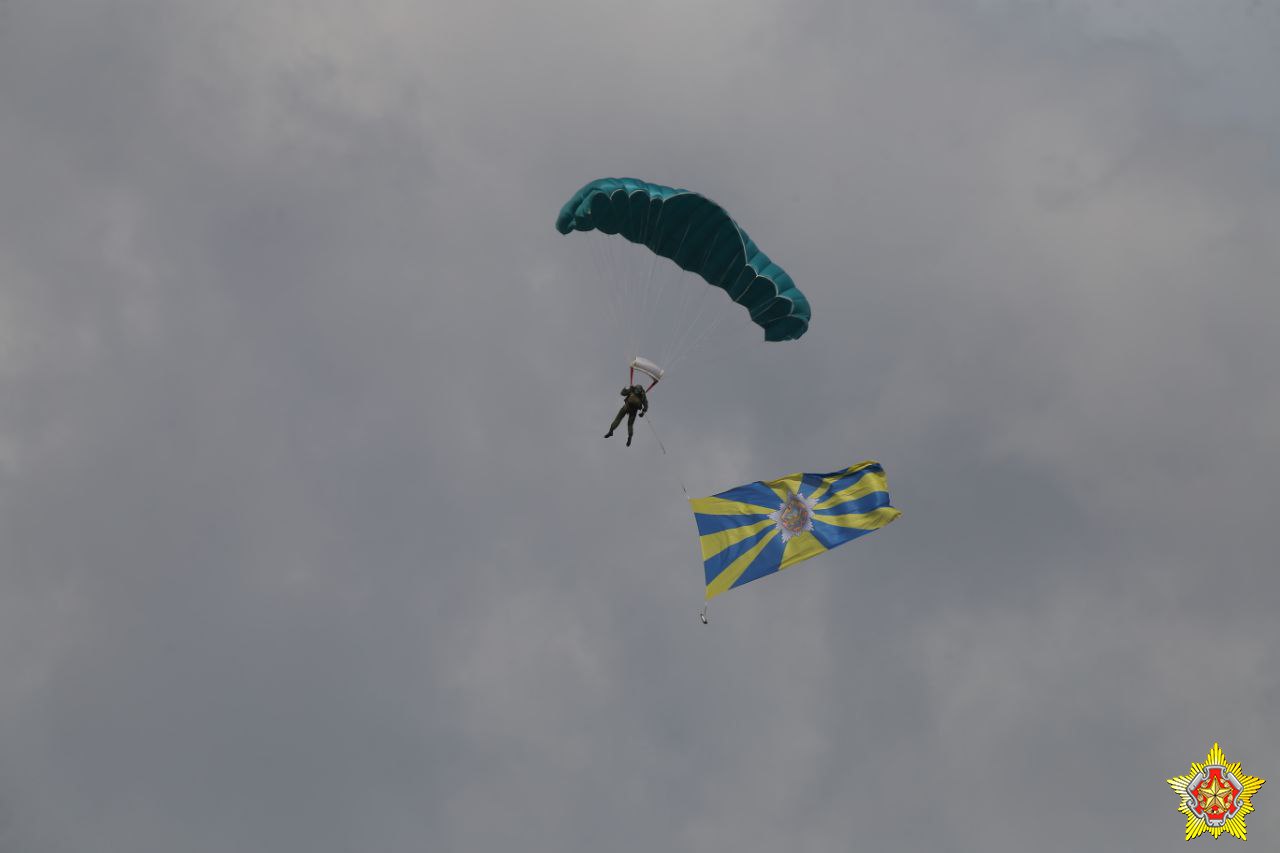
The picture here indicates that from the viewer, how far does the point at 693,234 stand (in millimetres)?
30938

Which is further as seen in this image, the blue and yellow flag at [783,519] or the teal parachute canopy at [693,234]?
the blue and yellow flag at [783,519]

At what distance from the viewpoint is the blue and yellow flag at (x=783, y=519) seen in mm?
30938

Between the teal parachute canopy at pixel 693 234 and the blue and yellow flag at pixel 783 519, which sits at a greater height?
the teal parachute canopy at pixel 693 234

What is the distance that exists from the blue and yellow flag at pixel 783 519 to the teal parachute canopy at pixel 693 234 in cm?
478

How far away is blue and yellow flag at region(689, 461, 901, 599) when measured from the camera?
30938 mm

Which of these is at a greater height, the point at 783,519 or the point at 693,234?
the point at 693,234

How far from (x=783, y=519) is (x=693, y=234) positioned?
27.7ft

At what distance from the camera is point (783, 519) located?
32281mm

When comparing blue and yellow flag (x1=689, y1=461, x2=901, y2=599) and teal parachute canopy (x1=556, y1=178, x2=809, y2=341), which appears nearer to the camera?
teal parachute canopy (x1=556, y1=178, x2=809, y2=341)

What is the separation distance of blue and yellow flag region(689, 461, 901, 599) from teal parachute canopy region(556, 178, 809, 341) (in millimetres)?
4782

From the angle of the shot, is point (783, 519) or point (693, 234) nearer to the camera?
point (693, 234)

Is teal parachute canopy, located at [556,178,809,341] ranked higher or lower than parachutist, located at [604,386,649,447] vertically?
higher

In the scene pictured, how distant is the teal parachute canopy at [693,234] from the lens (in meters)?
30.2

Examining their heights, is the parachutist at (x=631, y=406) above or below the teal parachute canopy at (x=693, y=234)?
below
